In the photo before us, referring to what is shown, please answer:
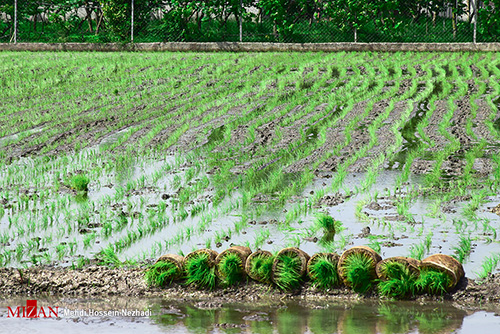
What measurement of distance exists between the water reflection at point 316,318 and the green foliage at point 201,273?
0.94 feet

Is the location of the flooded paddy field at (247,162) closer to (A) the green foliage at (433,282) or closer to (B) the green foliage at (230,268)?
(A) the green foliage at (433,282)

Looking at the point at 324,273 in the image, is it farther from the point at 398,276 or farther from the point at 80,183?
the point at 80,183

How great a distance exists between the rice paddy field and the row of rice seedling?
16.8 inches

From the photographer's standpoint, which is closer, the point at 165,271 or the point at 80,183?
the point at 165,271

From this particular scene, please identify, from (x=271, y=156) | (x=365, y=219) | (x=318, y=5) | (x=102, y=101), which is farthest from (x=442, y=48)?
(x=365, y=219)

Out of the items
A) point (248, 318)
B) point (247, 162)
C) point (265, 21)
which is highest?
point (265, 21)

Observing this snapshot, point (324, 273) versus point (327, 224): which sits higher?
point (327, 224)

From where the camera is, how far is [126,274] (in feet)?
16.1

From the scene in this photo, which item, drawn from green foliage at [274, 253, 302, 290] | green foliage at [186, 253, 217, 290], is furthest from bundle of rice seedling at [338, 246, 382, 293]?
green foliage at [186, 253, 217, 290]

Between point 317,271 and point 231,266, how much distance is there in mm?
582

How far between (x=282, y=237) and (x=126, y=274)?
137 cm

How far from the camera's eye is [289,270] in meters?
4.70

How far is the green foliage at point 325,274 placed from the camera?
4.70m

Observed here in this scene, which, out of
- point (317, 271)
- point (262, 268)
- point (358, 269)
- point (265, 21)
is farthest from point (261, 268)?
point (265, 21)
